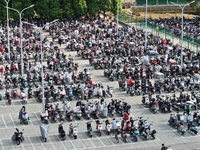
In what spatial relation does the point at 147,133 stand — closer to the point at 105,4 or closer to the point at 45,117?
the point at 45,117

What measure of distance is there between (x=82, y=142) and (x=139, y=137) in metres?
4.52

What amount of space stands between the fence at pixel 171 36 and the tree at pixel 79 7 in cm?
989

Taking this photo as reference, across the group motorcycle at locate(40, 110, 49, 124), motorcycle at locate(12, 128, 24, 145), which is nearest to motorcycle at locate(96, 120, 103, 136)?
motorcycle at locate(40, 110, 49, 124)

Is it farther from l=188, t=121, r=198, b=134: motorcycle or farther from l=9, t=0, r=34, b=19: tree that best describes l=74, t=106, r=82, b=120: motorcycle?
l=9, t=0, r=34, b=19: tree

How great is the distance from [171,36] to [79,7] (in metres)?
19.8

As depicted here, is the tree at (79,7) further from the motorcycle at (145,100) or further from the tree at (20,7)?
the motorcycle at (145,100)

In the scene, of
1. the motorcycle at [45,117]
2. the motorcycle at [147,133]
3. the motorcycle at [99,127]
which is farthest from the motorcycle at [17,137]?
the motorcycle at [147,133]

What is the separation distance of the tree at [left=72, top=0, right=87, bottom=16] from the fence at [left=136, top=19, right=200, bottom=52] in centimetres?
989

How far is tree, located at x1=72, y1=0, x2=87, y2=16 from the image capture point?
93.7m

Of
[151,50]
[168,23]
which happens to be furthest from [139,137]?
[168,23]

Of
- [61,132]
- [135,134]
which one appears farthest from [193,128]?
[61,132]

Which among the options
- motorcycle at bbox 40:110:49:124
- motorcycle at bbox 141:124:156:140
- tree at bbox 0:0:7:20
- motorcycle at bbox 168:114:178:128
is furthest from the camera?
tree at bbox 0:0:7:20

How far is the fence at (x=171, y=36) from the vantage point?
7497 cm

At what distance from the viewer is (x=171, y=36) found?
82.2 metres
